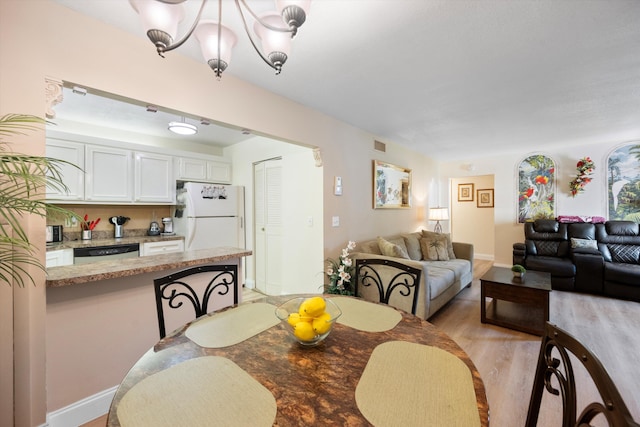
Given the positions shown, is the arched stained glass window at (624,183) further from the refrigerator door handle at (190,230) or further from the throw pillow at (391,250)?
the refrigerator door handle at (190,230)

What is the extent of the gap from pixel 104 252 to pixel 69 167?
3.40ft

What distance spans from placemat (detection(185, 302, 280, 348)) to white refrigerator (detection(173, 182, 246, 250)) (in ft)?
8.81

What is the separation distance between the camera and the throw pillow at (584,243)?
4070 millimetres

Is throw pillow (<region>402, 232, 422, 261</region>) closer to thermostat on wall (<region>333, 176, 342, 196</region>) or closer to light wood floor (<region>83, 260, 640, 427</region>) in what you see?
light wood floor (<region>83, 260, 640, 427</region>)

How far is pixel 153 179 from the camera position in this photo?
370 centimetres

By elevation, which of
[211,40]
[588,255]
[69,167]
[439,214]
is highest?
[211,40]

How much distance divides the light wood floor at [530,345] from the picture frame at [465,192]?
3.47 meters

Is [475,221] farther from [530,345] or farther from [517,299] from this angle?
[530,345]

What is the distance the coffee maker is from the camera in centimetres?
404

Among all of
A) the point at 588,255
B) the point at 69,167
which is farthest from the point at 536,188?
the point at 69,167

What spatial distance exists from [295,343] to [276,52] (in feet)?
4.43

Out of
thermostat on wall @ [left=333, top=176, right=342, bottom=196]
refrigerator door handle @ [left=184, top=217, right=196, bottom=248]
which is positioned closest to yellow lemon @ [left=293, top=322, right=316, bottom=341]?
thermostat on wall @ [left=333, top=176, right=342, bottom=196]

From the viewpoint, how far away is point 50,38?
56.2 inches

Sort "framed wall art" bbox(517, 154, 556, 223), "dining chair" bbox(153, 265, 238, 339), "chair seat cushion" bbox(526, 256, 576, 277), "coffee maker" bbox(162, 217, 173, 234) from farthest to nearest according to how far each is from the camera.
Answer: "framed wall art" bbox(517, 154, 556, 223), "coffee maker" bbox(162, 217, 173, 234), "chair seat cushion" bbox(526, 256, 576, 277), "dining chair" bbox(153, 265, 238, 339)
